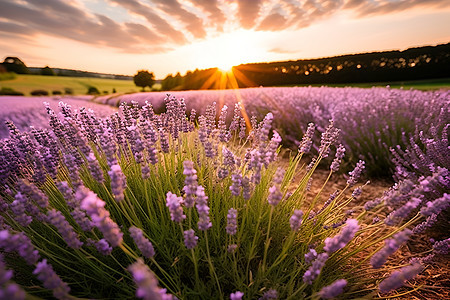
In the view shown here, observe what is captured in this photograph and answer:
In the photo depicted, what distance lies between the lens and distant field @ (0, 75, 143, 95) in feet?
80.8

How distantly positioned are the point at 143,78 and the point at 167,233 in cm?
3811

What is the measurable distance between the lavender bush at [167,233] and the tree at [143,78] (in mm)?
36971

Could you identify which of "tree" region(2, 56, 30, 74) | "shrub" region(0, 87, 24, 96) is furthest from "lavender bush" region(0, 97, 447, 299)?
"tree" region(2, 56, 30, 74)

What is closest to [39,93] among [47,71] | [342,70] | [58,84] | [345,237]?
[58,84]

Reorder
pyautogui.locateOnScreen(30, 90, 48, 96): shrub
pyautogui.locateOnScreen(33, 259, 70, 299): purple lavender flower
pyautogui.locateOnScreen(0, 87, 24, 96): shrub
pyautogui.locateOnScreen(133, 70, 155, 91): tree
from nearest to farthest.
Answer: pyautogui.locateOnScreen(33, 259, 70, 299): purple lavender flower
pyautogui.locateOnScreen(0, 87, 24, 96): shrub
pyautogui.locateOnScreen(30, 90, 48, 96): shrub
pyautogui.locateOnScreen(133, 70, 155, 91): tree

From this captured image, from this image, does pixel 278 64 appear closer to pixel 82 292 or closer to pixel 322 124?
pixel 322 124

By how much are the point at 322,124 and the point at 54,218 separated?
4653mm

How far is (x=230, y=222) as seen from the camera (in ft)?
3.60

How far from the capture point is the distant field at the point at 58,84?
2462 centimetres

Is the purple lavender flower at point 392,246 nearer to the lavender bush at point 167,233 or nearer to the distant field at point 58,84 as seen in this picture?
the lavender bush at point 167,233

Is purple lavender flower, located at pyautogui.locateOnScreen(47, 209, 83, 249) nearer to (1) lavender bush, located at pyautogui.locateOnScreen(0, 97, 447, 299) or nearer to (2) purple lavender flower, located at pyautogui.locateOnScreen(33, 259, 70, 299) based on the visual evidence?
(1) lavender bush, located at pyautogui.locateOnScreen(0, 97, 447, 299)

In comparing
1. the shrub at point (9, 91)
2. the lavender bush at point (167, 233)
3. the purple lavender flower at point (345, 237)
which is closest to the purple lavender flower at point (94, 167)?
the lavender bush at point (167, 233)

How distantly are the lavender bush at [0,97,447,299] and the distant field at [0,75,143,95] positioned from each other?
27.0 metres

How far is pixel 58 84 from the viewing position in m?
28.9
